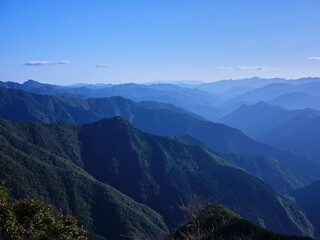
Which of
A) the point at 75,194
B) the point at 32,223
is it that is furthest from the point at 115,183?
the point at 32,223

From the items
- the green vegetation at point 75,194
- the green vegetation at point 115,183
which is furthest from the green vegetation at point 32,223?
the green vegetation at point 115,183

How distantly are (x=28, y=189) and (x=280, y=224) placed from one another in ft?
547

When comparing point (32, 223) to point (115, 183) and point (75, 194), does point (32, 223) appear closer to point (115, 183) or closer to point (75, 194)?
point (75, 194)

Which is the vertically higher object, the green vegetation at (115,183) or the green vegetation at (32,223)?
the green vegetation at (32,223)

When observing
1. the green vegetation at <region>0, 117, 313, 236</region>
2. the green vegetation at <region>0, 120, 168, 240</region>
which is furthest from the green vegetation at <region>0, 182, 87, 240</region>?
the green vegetation at <region>0, 117, 313, 236</region>

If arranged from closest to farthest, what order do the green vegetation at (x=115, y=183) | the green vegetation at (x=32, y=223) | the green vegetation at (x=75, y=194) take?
the green vegetation at (x=32, y=223), the green vegetation at (x=75, y=194), the green vegetation at (x=115, y=183)

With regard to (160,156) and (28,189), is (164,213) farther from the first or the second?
(28,189)

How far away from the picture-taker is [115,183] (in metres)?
174

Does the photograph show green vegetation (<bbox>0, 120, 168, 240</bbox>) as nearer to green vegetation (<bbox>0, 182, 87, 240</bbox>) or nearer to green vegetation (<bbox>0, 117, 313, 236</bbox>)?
green vegetation (<bbox>0, 117, 313, 236</bbox>)

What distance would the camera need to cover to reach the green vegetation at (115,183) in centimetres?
12206

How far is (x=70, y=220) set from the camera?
22.5m

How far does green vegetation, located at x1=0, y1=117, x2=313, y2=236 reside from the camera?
122m

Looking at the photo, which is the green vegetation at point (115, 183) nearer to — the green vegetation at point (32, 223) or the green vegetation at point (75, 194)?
the green vegetation at point (75, 194)

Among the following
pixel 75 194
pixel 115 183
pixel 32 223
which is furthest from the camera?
pixel 115 183
